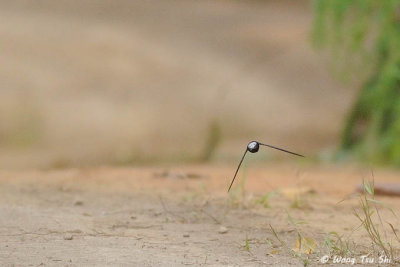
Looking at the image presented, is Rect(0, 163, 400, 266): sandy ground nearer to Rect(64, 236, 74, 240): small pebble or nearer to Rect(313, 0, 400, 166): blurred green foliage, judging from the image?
Rect(64, 236, 74, 240): small pebble

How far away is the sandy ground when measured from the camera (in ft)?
9.59

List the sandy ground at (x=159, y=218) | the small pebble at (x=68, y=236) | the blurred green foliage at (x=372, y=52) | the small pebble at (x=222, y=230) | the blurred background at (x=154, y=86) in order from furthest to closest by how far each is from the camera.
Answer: the blurred background at (x=154, y=86)
the blurred green foliage at (x=372, y=52)
the small pebble at (x=222, y=230)
the small pebble at (x=68, y=236)
the sandy ground at (x=159, y=218)

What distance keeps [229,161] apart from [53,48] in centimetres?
202

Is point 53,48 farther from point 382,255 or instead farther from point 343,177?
point 382,255

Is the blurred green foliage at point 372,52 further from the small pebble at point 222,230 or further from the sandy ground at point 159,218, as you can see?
the small pebble at point 222,230

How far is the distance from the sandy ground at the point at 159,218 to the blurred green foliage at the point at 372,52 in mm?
1189

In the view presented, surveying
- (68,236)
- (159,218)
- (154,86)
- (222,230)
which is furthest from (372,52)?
(68,236)

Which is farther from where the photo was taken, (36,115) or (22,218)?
(36,115)

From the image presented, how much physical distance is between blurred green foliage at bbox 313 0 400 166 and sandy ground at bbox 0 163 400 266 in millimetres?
1189

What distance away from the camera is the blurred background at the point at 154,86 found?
7.00m

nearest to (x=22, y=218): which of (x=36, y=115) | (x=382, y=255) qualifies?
(x=382, y=255)

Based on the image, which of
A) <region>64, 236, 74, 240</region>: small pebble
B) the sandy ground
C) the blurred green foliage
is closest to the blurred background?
the blurred green foliage

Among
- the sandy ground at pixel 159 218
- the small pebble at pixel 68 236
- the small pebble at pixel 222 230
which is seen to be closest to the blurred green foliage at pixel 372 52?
the sandy ground at pixel 159 218

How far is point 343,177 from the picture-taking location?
5891 millimetres
